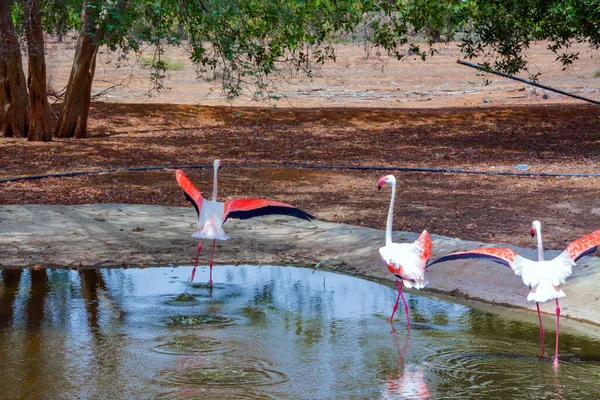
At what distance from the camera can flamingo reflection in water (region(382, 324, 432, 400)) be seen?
5.20m

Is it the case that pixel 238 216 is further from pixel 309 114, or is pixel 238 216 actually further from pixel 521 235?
pixel 309 114

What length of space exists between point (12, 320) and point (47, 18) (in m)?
11.6

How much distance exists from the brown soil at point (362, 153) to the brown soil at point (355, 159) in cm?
3

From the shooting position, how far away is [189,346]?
6.08 m

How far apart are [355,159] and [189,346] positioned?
419 inches

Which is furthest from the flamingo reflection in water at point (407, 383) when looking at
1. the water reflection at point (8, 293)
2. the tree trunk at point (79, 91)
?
the tree trunk at point (79, 91)

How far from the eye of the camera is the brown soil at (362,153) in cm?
1120

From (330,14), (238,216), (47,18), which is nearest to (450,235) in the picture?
(238,216)

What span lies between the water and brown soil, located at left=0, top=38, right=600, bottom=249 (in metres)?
2.78

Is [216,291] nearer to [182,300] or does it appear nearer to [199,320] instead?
[182,300]

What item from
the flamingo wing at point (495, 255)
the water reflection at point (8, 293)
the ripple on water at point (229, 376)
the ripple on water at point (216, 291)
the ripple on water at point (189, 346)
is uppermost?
the flamingo wing at point (495, 255)

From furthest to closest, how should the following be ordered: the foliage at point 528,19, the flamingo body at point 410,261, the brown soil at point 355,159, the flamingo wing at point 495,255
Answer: the foliage at point 528,19
the brown soil at point 355,159
the flamingo body at point 410,261
the flamingo wing at point 495,255

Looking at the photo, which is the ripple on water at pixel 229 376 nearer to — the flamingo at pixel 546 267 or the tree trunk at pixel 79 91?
the flamingo at pixel 546 267

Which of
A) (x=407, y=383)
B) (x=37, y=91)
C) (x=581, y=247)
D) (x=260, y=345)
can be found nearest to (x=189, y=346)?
(x=260, y=345)
